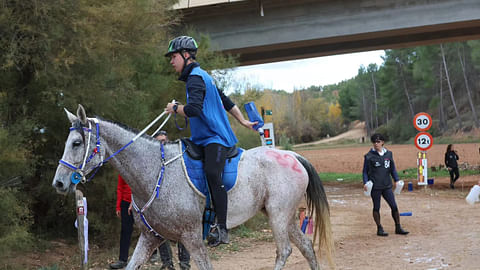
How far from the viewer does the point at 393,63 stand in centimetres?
Result: 6366

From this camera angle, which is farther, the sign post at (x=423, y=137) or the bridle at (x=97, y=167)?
the sign post at (x=423, y=137)

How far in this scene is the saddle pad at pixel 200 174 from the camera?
5082mm

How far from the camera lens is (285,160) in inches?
234

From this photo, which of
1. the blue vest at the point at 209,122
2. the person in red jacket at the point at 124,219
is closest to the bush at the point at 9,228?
the person in red jacket at the point at 124,219

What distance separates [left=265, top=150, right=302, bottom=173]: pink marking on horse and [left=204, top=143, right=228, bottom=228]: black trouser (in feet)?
3.09

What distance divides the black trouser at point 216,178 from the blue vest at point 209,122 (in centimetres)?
10

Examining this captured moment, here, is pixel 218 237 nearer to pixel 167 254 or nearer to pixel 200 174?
pixel 200 174

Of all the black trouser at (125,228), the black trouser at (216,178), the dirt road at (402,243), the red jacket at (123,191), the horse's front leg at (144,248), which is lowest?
the dirt road at (402,243)

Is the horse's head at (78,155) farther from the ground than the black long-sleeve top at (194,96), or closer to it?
closer to it

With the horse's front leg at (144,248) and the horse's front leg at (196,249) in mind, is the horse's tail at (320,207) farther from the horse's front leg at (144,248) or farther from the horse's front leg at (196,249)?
the horse's front leg at (144,248)

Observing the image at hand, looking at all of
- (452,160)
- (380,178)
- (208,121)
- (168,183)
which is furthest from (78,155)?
(452,160)

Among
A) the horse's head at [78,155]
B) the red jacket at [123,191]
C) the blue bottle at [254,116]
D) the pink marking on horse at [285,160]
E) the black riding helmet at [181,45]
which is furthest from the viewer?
the red jacket at [123,191]

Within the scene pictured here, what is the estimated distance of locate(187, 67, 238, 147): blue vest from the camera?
5184 mm

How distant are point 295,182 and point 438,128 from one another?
5614 cm
